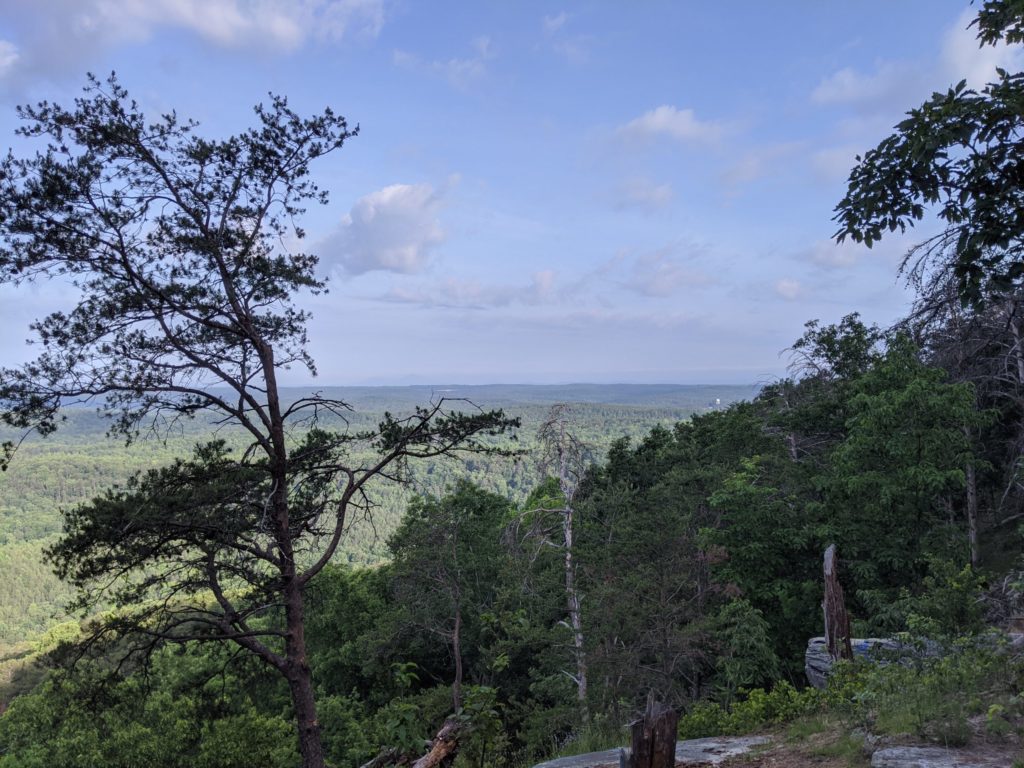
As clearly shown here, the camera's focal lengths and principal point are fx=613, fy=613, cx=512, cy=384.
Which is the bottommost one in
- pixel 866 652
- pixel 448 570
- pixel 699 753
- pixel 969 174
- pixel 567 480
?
pixel 448 570

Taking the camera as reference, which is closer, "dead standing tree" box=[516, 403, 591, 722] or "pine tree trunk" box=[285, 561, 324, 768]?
"pine tree trunk" box=[285, 561, 324, 768]

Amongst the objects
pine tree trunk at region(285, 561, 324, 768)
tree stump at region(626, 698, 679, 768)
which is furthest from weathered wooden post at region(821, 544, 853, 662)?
pine tree trunk at region(285, 561, 324, 768)

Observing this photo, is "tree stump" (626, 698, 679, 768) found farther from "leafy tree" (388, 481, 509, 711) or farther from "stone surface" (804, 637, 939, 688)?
"leafy tree" (388, 481, 509, 711)

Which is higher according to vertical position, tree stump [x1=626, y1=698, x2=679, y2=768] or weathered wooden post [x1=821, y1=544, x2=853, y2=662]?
tree stump [x1=626, y1=698, x2=679, y2=768]

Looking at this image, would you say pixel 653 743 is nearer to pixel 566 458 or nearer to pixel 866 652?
pixel 866 652

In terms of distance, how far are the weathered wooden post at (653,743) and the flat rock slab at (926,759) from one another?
174cm

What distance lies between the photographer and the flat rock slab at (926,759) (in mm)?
4719

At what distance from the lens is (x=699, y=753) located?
22.1ft

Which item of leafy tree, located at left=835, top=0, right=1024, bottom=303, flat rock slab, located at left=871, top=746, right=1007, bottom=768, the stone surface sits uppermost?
leafy tree, located at left=835, top=0, right=1024, bottom=303

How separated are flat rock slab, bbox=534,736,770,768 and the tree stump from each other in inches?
67.3

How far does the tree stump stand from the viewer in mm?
4871

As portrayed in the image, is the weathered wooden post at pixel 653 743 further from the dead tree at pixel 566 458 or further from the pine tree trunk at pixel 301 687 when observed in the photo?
the dead tree at pixel 566 458

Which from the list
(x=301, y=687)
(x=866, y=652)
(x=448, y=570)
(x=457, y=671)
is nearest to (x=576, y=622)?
(x=457, y=671)

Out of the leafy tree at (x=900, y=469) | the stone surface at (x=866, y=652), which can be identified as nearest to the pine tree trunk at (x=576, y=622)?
the stone surface at (x=866, y=652)
